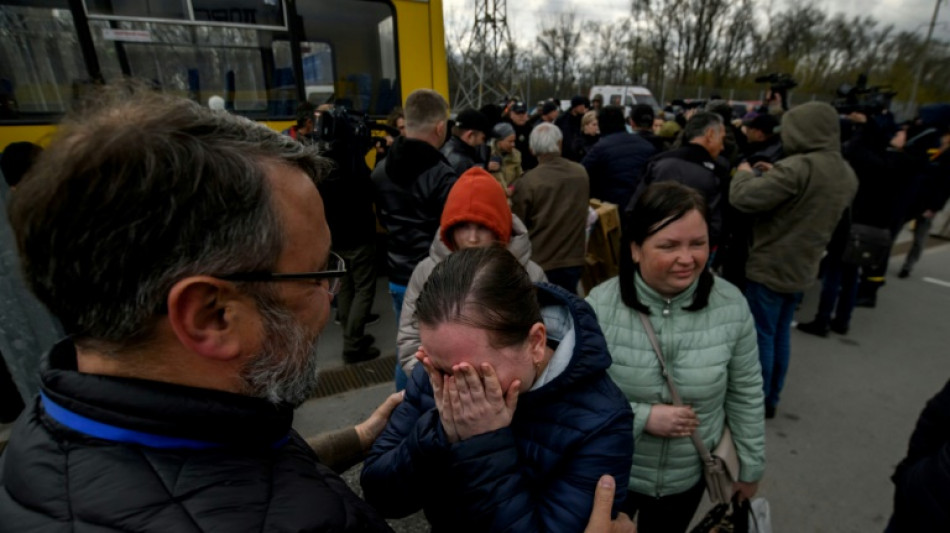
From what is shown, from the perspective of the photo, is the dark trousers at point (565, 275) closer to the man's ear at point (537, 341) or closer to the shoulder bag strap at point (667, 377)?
the shoulder bag strap at point (667, 377)

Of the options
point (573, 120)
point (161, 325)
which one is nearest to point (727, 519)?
point (161, 325)

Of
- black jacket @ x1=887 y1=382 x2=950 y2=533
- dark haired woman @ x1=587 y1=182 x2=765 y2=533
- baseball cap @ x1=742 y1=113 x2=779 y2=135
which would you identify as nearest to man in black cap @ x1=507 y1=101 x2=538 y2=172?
baseball cap @ x1=742 y1=113 x2=779 y2=135

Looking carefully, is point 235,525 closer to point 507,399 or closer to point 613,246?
point 507,399

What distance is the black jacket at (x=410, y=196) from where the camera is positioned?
308 cm

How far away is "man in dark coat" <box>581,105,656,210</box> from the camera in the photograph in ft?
15.2

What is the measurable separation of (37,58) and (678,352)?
505cm

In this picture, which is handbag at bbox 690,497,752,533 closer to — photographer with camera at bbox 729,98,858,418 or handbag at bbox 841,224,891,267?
photographer with camera at bbox 729,98,858,418

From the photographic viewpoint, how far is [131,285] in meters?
0.70

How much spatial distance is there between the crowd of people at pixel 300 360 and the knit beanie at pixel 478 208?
0.01 metres

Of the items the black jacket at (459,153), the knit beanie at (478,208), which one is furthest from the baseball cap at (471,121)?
the knit beanie at (478,208)

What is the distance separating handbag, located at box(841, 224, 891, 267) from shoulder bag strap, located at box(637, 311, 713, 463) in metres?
3.56

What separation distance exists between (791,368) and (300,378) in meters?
4.33

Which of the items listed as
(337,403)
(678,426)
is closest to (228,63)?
(337,403)

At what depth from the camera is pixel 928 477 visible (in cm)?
117
